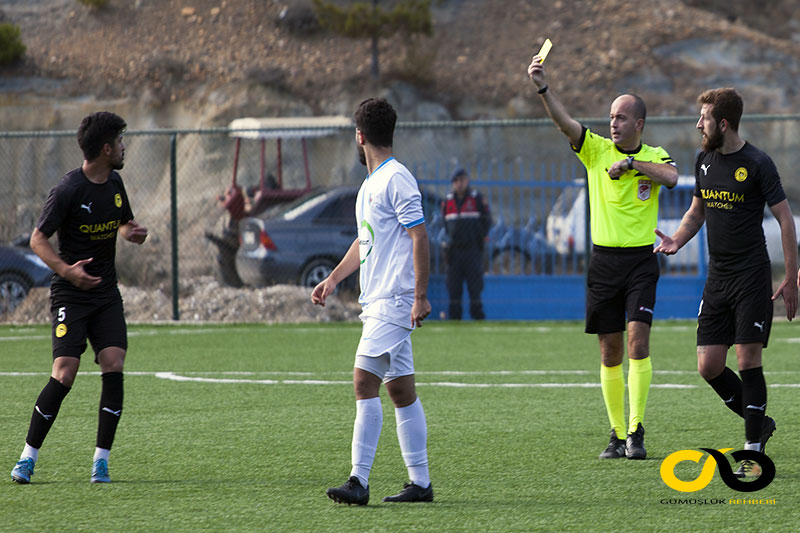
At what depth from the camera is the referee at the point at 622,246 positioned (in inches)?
262

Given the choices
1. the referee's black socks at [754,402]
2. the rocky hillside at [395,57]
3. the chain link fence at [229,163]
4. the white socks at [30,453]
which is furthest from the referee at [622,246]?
the rocky hillside at [395,57]

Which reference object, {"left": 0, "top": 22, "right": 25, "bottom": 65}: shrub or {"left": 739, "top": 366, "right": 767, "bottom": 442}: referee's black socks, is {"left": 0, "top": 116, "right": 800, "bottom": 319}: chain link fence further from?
{"left": 739, "top": 366, "right": 767, "bottom": 442}: referee's black socks

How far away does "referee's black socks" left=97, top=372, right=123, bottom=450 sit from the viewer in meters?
6.00

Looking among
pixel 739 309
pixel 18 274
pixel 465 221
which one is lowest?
pixel 18 274

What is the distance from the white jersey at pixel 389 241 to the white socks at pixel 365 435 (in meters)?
0.40

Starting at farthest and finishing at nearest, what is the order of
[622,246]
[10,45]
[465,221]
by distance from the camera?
[10,45]
[465,221]
[622,246]

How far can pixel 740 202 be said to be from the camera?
6.04m

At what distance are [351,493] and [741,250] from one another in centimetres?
239

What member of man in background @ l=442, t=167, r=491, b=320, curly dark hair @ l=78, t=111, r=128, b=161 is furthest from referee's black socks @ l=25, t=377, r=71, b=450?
man in background @ l=442, t=167, r=491, b=320

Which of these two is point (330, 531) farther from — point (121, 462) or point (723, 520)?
point (121, 462)

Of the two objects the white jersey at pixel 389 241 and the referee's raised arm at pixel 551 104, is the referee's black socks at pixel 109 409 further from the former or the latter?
the referee's raised arm at pixel 551 104

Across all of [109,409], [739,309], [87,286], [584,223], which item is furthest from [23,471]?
[584,223]

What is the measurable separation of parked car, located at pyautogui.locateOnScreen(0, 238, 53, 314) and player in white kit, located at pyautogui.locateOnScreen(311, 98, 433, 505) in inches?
496

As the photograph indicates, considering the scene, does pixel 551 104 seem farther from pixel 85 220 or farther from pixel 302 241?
pixel 302 241
